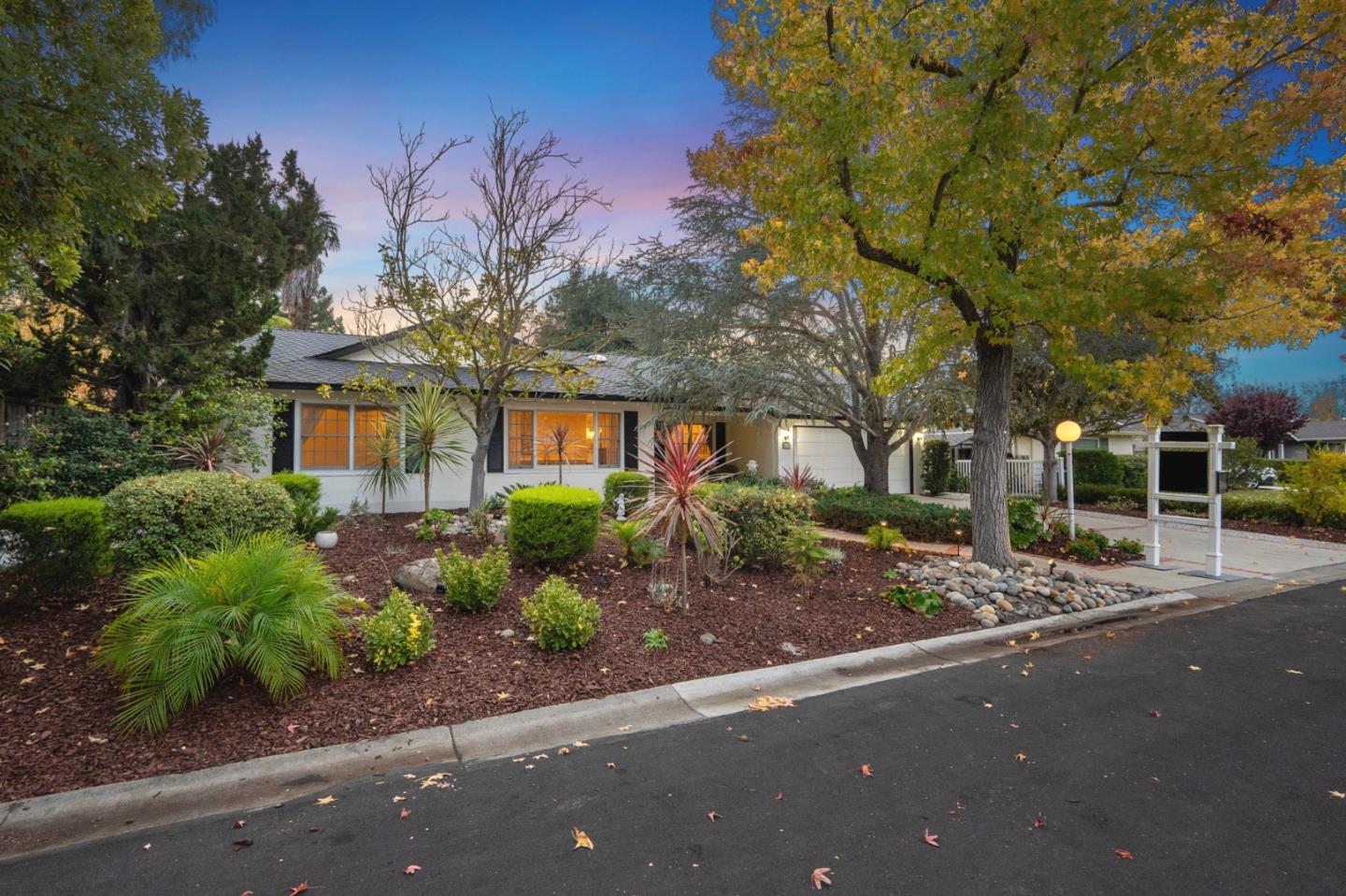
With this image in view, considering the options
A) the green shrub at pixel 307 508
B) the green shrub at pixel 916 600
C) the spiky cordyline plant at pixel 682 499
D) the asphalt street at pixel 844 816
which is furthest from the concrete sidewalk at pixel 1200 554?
the green shrub at pixel 307 508

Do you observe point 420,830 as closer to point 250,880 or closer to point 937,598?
point 250,880

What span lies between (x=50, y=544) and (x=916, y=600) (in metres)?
7.36

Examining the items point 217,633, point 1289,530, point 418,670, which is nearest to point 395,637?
point 418,670

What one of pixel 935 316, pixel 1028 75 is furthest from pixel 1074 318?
pixel 1028 75

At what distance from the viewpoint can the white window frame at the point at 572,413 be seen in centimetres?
1284

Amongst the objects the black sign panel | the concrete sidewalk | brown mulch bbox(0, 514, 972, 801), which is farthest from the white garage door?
brown mulch bbox(0, 514, 972, 801)

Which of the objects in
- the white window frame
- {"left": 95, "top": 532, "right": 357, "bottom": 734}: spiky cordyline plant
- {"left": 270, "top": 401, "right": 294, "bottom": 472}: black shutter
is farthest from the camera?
the white window frame

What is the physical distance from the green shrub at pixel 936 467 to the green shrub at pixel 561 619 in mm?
15775

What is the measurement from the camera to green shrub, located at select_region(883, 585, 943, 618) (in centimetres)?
574

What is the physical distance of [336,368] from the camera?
39.3 ft

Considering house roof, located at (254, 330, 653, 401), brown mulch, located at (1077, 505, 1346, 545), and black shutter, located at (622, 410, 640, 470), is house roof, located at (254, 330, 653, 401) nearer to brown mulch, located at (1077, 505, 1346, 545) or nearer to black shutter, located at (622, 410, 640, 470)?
black shutter, located at (622, 410, 640, 470)

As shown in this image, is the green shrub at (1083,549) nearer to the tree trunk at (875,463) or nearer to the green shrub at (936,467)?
the tree trunk at (875,463)

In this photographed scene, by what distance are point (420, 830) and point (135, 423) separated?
32.6 feet

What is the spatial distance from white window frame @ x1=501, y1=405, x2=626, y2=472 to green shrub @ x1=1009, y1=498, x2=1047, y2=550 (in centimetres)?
817
